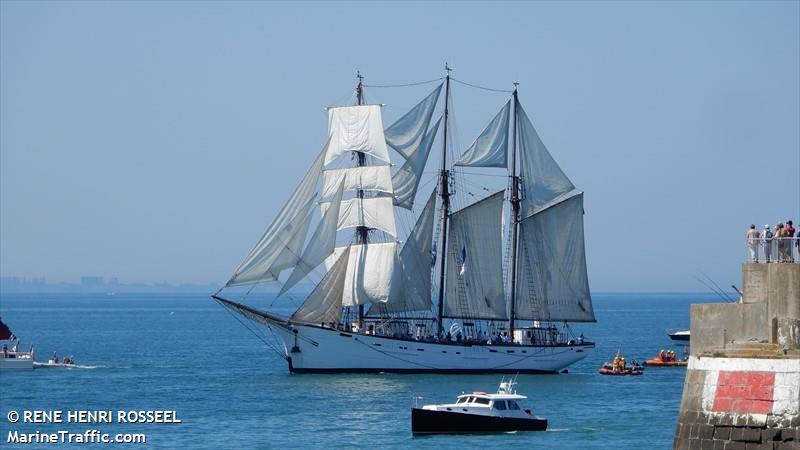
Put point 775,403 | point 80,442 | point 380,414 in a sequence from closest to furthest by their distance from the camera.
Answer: point 775,403 → point 80,442 → point 380,414

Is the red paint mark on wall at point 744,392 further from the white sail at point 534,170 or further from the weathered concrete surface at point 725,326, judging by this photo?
the white sail at point 534,170

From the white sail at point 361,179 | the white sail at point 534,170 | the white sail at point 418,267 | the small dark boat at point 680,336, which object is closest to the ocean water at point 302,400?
the white sail at point 418,267

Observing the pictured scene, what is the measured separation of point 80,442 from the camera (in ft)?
157

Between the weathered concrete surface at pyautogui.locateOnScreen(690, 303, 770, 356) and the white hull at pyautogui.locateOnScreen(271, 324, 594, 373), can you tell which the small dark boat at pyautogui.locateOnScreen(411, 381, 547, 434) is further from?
the white hull at pyautogui.locateOnScreen(271, 324, 594, 373)

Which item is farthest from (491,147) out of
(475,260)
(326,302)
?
(326,302)

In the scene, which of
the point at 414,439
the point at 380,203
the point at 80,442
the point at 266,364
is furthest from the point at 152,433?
the point at 266,364

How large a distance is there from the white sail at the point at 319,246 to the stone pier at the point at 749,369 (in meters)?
48.1

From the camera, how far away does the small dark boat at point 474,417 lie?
49.0 m

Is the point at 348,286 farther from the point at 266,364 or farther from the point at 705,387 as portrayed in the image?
the point at 705,387

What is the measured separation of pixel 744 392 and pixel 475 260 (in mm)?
54189

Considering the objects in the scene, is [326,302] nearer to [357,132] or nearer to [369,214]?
[369,214]

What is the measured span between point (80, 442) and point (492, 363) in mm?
34877

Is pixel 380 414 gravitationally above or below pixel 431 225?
below

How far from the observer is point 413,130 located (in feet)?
266
